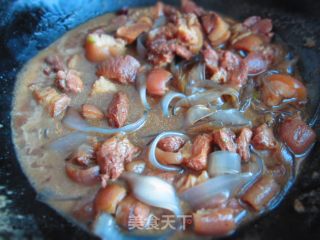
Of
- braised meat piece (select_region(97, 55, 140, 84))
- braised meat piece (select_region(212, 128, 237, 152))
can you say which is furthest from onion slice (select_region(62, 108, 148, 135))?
braised meat piece (select_region(212, 128, 237, 152))

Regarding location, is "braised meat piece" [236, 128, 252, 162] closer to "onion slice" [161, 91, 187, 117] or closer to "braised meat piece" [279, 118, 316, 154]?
"braised meat piece" [279, 118, 316, 154]

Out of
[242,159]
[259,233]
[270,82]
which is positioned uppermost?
[270,82]

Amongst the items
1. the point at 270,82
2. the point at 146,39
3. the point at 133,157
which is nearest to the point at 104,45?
the point at 146,39

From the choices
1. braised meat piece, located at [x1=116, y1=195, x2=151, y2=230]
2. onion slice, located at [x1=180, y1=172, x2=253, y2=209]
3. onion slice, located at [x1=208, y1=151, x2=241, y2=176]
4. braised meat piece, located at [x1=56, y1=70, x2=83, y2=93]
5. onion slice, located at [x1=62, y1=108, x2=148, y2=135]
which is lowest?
braised meat piece, located at [x1=116, y1=195, x2=151, y2=230]

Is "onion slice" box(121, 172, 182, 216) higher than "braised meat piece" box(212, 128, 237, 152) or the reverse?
the reverse

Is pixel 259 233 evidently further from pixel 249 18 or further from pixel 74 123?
pixel 249 18

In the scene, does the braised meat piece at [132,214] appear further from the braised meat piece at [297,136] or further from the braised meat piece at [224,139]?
the braised meat piece at [297,136]

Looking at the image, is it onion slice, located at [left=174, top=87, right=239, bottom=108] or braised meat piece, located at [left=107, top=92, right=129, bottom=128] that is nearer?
braised meat piece, located at [left=107, top=92, right=129, bottom=128]

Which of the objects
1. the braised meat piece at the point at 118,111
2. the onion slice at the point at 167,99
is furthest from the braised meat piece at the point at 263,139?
the braised meat piece at the point at 118,111

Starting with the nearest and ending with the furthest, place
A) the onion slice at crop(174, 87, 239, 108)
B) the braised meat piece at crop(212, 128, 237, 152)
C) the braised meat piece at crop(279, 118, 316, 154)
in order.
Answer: the braised meat piece at crop(212, 128, 237, 152), the braised meat piece at crop(279, 118, 316, 154), the onion slice at crop(174, 87, 239, 108)
